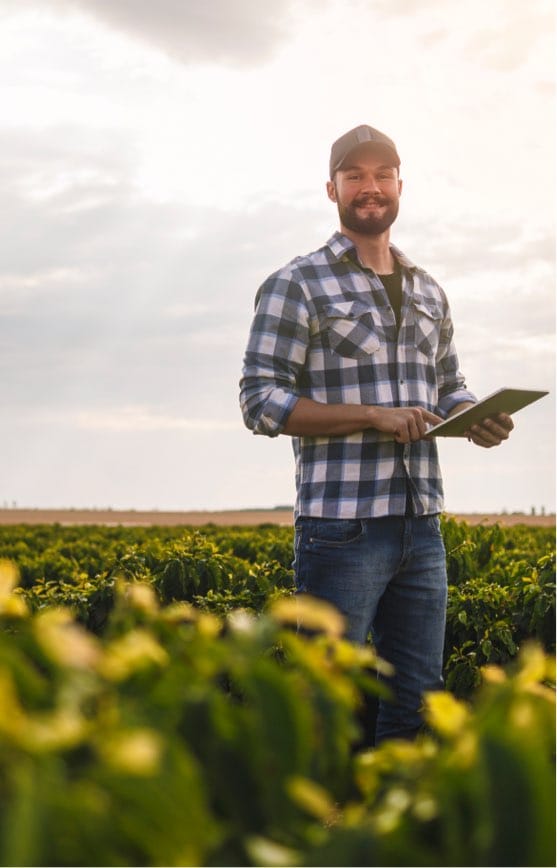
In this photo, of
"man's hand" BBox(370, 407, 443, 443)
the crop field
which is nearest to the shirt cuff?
"man's hand" BBox(370, 407, 443, 443)

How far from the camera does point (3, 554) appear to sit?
36.7ft

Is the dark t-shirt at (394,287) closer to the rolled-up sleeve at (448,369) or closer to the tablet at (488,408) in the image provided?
the rolled-up sleeve at (448,369)

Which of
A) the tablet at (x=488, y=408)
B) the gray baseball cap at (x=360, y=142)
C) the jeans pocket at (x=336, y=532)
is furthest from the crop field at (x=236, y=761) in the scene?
the gray baseball cap at (x=360, y=142)

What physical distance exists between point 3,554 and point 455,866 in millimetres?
10644

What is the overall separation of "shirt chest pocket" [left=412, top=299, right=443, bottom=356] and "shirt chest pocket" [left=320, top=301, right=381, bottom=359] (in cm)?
26

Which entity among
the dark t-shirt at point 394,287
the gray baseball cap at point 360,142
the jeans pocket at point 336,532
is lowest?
the jeans pocket at point 336,532

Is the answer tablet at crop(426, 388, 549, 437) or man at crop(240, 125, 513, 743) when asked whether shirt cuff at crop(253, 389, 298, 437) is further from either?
tablet at crop(426, 388, 549, 437)

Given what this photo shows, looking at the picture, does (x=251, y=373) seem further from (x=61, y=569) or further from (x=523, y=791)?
(x=61, y=569)

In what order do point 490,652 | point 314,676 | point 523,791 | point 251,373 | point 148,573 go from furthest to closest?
point 148,573
point 490,652
point 251,373
point 314,676
point 523,791

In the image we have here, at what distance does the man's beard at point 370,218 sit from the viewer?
404 centimetres

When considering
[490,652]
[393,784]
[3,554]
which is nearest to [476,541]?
[490,652]

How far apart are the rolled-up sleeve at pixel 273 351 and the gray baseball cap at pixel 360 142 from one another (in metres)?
0.59

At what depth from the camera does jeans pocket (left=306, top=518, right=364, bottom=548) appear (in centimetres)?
364

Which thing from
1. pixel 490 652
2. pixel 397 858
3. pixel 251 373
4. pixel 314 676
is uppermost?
pixel 251 373
